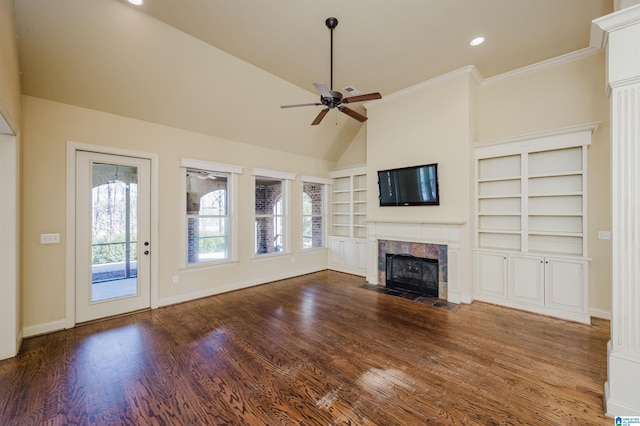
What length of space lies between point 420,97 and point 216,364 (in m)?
5.15

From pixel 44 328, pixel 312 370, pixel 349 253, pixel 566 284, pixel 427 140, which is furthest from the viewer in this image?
pixel 349 253

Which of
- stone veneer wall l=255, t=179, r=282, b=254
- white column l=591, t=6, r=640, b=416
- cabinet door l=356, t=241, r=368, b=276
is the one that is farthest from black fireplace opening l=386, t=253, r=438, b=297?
white column l=591, t=6, r=640, b=416

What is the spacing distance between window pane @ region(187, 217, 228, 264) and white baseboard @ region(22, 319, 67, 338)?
1725 mm

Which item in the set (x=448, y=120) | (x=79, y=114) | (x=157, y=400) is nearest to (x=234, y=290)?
(x=157, y=400)

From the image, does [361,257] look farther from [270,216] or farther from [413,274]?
[270,216]

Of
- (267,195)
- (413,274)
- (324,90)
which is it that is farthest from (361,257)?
(324,90)

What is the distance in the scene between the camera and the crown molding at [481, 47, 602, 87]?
3.81m

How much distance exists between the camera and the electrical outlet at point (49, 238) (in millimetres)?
3334

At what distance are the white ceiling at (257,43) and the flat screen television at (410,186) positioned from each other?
1615 mm

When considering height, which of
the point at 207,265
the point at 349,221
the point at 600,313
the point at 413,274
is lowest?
the point at 600,313

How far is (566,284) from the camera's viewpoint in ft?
12.2

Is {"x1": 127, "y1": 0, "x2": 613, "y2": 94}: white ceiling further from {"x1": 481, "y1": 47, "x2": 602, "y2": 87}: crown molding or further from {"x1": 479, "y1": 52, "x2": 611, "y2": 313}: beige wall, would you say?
{"x1": 479, "y1": 52, "x2": 611, "y2": 313}: beige wall

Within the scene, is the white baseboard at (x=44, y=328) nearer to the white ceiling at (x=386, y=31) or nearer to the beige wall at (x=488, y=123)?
the white ceiling at (x=386, y=31)

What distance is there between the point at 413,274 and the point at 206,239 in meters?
3.91
